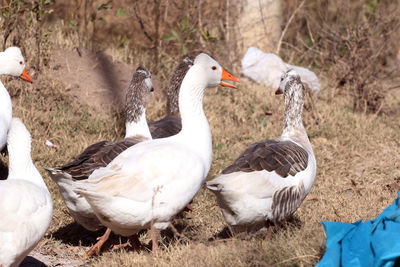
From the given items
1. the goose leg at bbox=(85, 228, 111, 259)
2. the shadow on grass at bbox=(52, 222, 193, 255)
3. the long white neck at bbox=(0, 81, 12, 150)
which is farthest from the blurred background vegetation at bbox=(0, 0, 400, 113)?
the goose leg at bbox=(85, 228, 111, 259)

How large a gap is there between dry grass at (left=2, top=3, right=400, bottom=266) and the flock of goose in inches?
10.3

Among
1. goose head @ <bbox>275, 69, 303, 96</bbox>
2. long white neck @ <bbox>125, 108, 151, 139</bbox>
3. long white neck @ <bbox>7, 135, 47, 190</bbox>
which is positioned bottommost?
long white neck @ <bbox>125, 108, 151, 139</bbox>

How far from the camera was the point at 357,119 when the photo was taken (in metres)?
8.92

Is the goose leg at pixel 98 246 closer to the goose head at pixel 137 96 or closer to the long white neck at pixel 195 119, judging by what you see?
the long white neck at pixel 195 119

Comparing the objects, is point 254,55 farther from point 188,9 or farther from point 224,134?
point 224,134

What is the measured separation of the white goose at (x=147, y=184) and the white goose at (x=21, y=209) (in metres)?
0.32

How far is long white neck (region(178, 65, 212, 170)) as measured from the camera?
4.97m

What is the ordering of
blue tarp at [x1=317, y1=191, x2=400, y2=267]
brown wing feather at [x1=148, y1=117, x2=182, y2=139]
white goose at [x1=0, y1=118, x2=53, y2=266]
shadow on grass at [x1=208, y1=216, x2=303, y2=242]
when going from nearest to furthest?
1. blue tarp at [x1=317, y1=191, x2=400, y2=267]
2. white goose at [x1=0, y1=118, x2=53, y2=266]
3. shadow on grass at [x1=208, y1=216, x2=303, y2=242]
4. brown wing feather at [x1=148, y1=117, x2=182, y2=139]

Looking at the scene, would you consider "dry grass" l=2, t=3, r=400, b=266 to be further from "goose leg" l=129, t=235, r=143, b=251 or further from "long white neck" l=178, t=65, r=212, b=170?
"long white neck" l=178, t=65, r=212, b=170

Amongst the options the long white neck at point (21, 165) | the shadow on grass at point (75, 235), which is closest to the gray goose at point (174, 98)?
the shadow on grass at point (75, 235)

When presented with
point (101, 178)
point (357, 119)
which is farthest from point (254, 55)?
point (101, 178)

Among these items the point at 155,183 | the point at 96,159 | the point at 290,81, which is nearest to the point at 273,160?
the point at 155,183

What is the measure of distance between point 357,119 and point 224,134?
2084 mm

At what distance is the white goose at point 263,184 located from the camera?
4.82 meters
